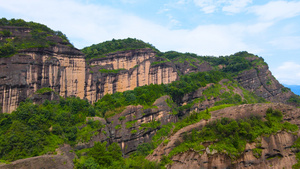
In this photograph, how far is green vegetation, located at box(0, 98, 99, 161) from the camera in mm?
22062

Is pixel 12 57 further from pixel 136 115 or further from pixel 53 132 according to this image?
pixel 136 115

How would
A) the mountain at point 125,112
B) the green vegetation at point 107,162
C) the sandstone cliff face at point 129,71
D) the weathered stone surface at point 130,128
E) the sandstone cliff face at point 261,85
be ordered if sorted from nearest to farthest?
the green vegetation at point 107,162, the mountain at point 125,112, the weathered stone surface at point 130,128, the sandstone cliff face at point 129,71, the sandstone cliff face at point 261,85

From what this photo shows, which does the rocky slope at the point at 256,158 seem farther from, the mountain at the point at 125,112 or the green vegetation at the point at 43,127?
the green vegetation at the point at 43,127

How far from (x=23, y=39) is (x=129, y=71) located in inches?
817

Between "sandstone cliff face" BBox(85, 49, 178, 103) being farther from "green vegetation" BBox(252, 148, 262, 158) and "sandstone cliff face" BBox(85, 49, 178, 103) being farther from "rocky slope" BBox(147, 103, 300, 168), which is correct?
"green vegetation" BBox(252, 148, 262, 158)

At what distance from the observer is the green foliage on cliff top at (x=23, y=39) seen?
1165 inches

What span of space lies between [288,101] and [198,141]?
4341 cm

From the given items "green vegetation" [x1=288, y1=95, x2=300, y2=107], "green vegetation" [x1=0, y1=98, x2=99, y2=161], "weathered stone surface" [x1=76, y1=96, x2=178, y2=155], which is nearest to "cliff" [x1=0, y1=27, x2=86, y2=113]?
"green vegetation" [x1=0, y1=98, x2=99, y2=161]

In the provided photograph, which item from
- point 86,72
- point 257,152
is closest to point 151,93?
point 86,72

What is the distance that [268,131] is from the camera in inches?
846

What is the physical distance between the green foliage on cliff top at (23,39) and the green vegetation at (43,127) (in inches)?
318

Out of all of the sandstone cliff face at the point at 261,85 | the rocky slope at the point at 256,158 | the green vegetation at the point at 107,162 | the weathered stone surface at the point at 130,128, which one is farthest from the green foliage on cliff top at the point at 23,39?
the sandstone cliff face at the point at 261,85

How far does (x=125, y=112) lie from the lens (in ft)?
113

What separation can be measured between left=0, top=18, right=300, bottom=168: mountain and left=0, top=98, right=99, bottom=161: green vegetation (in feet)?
0.36
